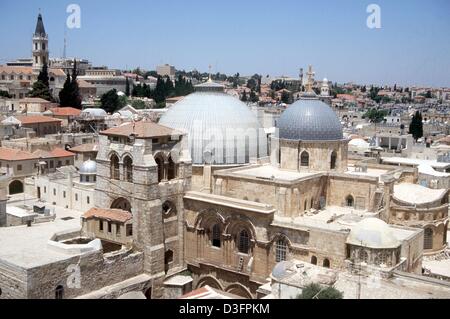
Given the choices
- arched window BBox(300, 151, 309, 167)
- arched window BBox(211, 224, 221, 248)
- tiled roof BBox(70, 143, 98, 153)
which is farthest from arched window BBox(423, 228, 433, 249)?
tiled roof BBox(70, 143, 98, 153)

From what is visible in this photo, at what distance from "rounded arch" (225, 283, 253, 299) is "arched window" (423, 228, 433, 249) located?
10546 millimetres

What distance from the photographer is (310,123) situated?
22328mm

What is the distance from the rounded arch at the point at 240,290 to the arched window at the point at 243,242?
1.31 metres

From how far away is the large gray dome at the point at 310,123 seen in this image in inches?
878

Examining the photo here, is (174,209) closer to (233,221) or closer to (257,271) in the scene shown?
(233,221)

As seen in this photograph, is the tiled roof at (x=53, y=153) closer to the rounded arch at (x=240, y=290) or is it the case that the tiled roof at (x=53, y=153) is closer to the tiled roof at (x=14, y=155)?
the tiled roof at (x=14, y=155)

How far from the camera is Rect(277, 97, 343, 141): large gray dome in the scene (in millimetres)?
22297

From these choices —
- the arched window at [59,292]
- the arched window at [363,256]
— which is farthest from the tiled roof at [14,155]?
the arched window at [363,256]

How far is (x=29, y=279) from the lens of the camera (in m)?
15.8

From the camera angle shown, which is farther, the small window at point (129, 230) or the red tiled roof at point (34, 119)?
the red tiled roof at point (34, 119)

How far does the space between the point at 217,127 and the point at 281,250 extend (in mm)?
7026

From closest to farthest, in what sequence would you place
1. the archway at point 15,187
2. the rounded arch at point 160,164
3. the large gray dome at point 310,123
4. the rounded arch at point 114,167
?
the rounded arch at point 160,164 → the rounded arch at point 114,167 → the large gray dome at point 310,123 → the archway at point 15,187

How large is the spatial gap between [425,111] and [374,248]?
8058 cm

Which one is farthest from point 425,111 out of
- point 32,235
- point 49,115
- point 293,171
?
point 32,235
